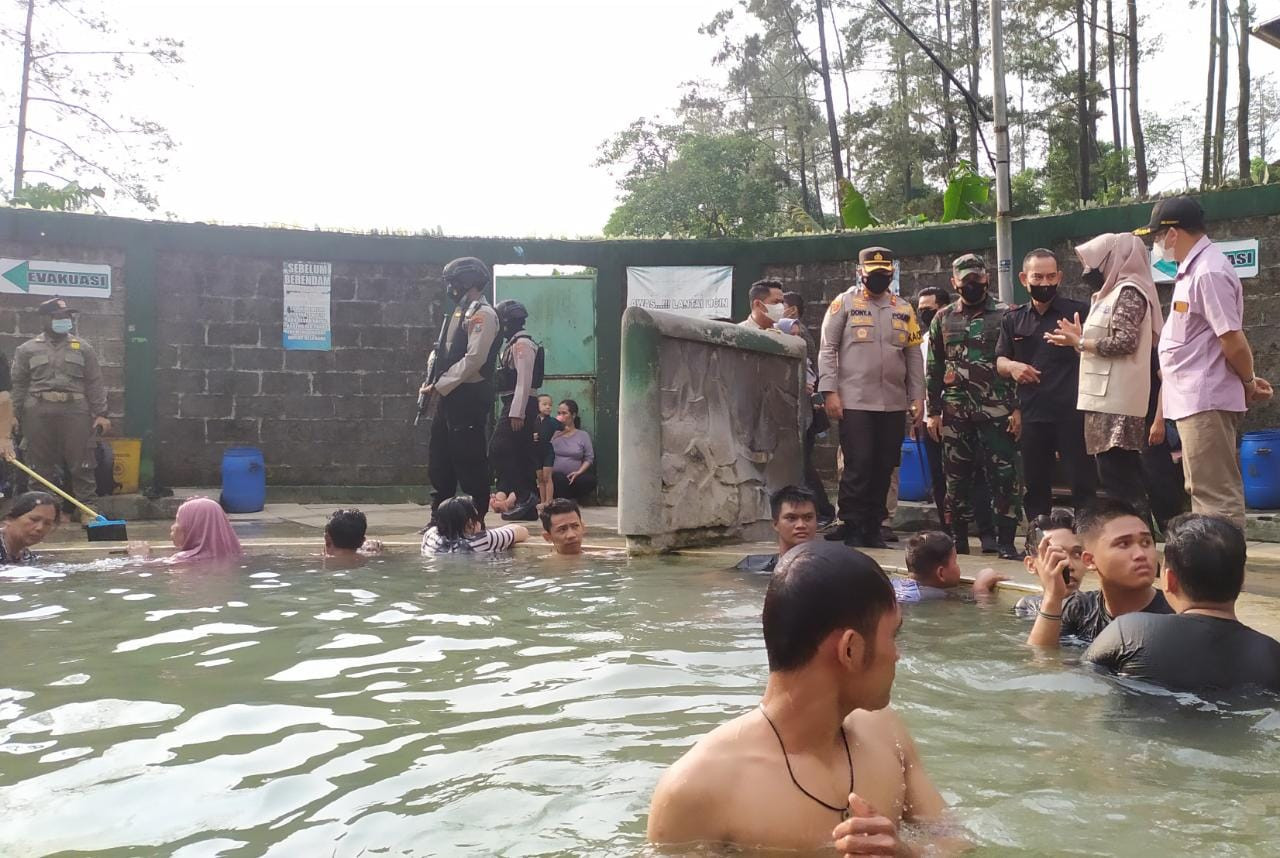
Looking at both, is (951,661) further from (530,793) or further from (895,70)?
(895,70)

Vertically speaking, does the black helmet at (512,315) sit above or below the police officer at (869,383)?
above

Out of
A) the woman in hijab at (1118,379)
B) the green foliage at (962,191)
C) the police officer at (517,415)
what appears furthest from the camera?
the green foliage at (962,191)

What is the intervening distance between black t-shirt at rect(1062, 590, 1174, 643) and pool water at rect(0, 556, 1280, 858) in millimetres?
222

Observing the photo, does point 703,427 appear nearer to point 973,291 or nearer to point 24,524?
point 973,291

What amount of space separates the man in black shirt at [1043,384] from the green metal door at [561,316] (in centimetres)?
641

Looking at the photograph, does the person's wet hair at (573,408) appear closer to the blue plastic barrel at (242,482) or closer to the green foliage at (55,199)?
the blue plastic barrel at (242,482)

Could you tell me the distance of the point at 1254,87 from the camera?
3719cm

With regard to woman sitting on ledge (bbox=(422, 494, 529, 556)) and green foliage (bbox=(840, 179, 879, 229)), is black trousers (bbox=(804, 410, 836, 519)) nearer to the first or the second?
woman sitting on ledge (bbox=(422, 494, 529, 556))

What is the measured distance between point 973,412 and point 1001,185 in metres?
4.80

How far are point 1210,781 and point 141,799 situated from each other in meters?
2.79

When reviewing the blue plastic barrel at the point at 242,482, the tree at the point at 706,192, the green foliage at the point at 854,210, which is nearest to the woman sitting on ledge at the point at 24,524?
the blue plastic barrel at the point at 242,482

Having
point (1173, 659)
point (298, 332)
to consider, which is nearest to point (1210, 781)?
point (1173, 659)

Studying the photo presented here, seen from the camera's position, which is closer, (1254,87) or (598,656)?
(598,656)

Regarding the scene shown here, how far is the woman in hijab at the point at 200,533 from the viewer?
23.5 ft
